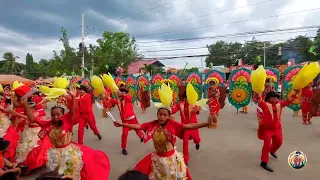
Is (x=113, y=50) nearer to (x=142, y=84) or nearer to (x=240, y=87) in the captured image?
(x=142, y=84)

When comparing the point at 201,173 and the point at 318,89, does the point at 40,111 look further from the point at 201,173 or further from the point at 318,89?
the point at 318,89

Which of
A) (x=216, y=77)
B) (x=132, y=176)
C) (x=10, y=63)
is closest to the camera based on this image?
(x=132, y=176)

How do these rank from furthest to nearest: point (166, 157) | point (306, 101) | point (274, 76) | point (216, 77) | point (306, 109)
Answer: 1. point (216, 77)
2. point (274, 76)
3. point (306, 109)
4. point (306, 101)
5. point (166, 157)

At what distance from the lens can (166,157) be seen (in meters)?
3.13

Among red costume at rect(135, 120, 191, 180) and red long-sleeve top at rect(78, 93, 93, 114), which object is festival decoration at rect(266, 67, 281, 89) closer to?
red long-sleeve top at rect(78, 93, 93, 114)

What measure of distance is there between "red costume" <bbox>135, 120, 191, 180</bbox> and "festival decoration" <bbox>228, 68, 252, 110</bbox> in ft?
21.8

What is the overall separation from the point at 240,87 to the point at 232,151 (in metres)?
4.20

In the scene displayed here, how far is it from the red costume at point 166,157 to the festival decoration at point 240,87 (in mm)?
6647

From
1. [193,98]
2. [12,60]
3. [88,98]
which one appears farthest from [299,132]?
[12,60]

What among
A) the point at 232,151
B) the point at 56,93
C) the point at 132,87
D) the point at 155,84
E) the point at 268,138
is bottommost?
the point at 232,151

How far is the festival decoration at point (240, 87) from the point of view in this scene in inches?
367

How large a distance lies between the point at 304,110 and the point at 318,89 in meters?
0.85

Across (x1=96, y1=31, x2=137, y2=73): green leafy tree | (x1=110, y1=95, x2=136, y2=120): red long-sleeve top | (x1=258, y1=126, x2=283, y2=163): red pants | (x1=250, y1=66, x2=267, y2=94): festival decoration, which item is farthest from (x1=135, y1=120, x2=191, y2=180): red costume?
(x1=96, y1=31, x2=137, y2=73): green leafy tree

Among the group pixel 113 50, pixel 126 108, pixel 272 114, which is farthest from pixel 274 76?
pixel 113 50
